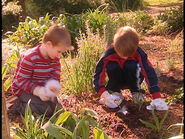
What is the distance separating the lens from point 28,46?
16.9ft

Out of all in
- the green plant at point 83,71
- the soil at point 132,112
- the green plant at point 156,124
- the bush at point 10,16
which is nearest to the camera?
the green plant at point 156,124

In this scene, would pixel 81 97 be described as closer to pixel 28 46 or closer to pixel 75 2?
pixel 28 46

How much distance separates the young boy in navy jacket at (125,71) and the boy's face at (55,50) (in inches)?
17.8

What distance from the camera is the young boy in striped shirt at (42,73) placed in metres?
2.40

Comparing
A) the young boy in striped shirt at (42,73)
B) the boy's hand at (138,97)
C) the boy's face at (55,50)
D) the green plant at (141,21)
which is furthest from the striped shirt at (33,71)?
the green plant at (141,21)

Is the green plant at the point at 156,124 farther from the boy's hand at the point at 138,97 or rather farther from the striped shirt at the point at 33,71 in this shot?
the striped shirt at the point at 33,71

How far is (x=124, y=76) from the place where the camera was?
9.32ft

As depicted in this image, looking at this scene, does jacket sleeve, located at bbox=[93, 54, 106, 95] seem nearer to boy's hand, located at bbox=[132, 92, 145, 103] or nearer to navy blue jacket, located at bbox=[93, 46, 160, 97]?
navy blue jacket, located at bbox=[93, 46, 160, 97]

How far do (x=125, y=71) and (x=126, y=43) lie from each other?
1.42 feet

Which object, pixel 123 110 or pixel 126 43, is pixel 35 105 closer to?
pixel 123 110

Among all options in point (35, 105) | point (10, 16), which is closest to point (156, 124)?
point (35, 105)

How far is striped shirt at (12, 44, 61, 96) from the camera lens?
99.0 inches

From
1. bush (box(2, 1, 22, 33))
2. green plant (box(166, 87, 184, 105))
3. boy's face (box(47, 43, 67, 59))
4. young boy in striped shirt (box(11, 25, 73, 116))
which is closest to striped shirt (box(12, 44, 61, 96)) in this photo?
young boy in striped shirt (box(11, 25, 73, 116))

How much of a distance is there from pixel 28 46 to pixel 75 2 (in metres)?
4.84
